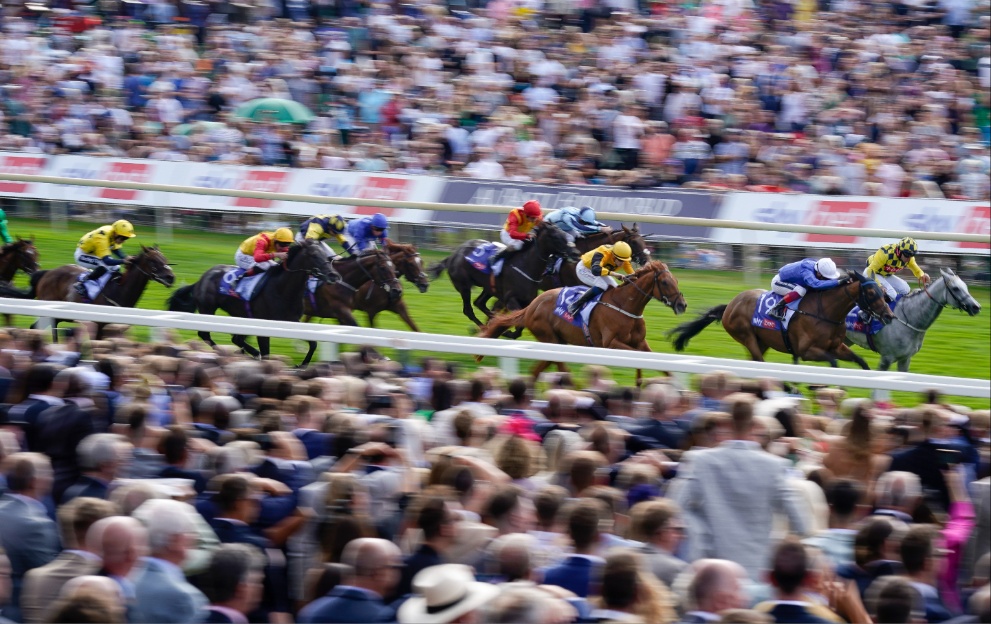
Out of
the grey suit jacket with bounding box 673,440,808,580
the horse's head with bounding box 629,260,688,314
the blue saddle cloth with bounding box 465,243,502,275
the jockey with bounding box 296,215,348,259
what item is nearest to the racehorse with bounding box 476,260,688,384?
the horse's head with bounding box 629,260,688,314

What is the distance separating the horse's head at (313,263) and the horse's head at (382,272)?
12.3 inches

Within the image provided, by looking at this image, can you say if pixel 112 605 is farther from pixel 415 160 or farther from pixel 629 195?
pixel 415 160

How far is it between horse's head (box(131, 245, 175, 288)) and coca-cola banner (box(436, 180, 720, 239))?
260 centimetres

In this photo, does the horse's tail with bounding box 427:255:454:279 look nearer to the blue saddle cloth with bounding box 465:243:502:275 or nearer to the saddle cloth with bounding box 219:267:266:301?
the blue saddle cloth with bounding box 465:243:502:275

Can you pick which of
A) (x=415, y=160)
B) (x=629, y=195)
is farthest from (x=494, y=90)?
(x=629, y=195)

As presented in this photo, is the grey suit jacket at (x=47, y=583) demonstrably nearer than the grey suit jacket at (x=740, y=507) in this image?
Yes

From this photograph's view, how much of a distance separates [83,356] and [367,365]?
5.35ft

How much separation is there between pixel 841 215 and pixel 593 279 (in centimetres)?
286

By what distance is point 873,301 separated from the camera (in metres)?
9.72

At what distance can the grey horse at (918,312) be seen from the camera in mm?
9766

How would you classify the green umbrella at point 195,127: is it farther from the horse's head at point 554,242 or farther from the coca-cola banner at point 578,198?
the horse's head at point 554,242

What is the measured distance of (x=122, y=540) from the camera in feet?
10.9

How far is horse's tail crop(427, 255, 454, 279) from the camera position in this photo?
12.0 metres

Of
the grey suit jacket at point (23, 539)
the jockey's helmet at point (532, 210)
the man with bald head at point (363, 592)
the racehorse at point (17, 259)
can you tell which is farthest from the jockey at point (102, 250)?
the man with bald head at point (363, 592)
